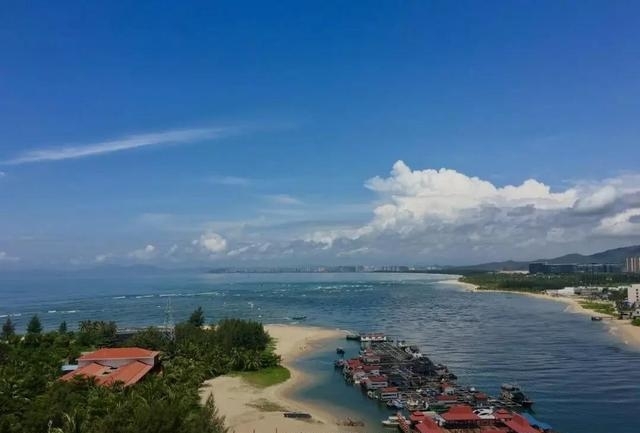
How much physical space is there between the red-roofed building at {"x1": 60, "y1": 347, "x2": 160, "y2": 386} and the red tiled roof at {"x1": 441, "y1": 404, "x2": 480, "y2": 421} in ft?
66.4

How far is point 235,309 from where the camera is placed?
114 metres

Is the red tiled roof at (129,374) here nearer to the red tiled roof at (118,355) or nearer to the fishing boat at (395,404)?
the red tiled roof at (118,355)

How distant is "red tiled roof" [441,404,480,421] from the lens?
35562 mm

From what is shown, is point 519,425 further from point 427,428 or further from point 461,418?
point 427,428

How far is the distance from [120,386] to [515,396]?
25898mm

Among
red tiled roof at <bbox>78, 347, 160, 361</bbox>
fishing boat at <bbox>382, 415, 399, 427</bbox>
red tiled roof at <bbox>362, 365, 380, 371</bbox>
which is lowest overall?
fishing boat at <bbox>382, 415, 399, 427</bbox>

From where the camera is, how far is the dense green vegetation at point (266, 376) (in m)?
46.2

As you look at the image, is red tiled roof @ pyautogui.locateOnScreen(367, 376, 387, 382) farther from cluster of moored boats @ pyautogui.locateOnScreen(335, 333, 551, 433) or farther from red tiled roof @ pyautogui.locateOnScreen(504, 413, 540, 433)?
red tiled roof @ pyautogui.locateOnScreen(504, 413, 540, 433)

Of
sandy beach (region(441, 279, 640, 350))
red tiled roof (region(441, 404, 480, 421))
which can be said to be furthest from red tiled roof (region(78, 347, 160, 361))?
sandy beach (region(441, 279, 640, 350))

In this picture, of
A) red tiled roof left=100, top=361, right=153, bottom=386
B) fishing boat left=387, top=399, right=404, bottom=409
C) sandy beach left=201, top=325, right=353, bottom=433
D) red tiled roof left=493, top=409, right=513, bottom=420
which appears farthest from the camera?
fishing boat left=387, top=399, right=404, bottom=409

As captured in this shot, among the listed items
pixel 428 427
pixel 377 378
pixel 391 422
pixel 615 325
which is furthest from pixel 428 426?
pixel 615 325

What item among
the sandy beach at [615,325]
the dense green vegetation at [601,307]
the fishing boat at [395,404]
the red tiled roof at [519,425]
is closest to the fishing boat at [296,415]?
the fishing boat at [395,404]

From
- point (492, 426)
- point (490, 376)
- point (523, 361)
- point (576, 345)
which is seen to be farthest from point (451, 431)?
point (576, 345)

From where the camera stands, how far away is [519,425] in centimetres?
3438
